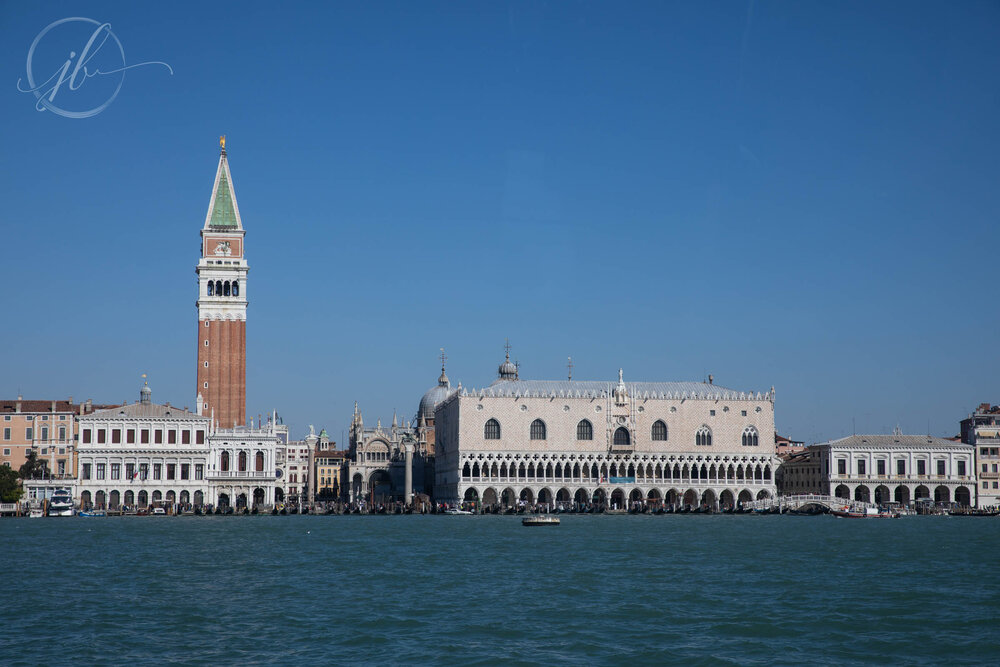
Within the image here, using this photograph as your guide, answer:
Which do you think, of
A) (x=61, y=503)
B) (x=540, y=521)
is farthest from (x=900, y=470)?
(x=61, y=503)

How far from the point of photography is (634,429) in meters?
85.4

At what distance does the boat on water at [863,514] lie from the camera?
78.3 meters

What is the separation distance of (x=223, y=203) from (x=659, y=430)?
38760 mm

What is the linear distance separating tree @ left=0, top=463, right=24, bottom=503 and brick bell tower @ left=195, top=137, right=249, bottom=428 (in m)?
15.9

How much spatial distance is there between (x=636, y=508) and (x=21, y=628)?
6434cm

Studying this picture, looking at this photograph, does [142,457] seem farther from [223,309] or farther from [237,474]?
[223,309]

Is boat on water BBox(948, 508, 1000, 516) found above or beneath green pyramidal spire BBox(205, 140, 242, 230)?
beneath

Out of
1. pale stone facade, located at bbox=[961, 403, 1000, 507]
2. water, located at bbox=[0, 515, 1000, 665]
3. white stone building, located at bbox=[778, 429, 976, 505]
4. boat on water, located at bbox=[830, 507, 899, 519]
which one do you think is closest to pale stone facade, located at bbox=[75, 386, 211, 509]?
water, located at bbox=[0, 515, 1000, 665]

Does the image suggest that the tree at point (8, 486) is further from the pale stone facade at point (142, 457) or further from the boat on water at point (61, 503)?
the pale stone facade at point (142, 457)

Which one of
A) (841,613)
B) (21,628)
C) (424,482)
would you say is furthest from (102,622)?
(424,482)

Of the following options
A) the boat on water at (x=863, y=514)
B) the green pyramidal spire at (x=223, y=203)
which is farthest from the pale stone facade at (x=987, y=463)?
the green pyramidal spire at (x=223, y=203)

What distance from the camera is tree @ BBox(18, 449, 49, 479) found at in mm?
76938

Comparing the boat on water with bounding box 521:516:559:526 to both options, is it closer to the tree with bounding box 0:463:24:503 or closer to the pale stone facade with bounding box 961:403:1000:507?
the tree with bounding box 0:463:24:503

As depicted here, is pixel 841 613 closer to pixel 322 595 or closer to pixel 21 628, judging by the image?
pixel 322 595
